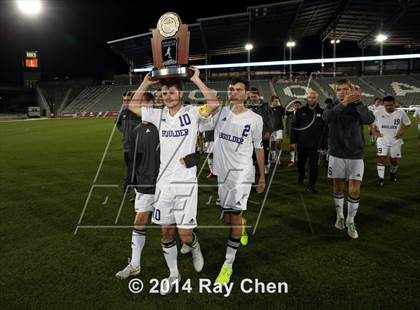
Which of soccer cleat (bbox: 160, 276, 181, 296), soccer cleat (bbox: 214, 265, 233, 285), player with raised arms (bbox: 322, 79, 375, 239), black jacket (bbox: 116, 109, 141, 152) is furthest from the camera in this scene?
black jacket (bbox: 116, 109, 141, 152)

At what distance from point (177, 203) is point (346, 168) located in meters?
2.90

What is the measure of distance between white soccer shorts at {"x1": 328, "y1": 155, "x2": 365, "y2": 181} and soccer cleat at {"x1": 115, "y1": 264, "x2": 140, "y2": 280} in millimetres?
3253

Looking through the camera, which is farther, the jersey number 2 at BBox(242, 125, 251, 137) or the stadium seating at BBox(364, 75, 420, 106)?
the stadium seating at BBox(364, 75, 420, 106)

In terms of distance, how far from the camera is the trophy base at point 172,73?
301 cm

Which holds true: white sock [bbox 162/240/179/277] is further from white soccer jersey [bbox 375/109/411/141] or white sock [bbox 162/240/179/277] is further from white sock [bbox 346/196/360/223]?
white soccer jersey [bbox 375/109/411/141]

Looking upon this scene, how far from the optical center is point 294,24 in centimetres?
3019

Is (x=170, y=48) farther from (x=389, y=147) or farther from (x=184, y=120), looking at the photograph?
(x=389, y=147)

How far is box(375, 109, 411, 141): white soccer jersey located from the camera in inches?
295

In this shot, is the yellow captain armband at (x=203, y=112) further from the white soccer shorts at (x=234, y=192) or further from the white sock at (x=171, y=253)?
the white sock at (x=171, y=253)

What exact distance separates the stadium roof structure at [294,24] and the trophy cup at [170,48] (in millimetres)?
20968

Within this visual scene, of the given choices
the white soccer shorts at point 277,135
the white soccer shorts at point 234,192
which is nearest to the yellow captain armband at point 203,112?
the white soccer shorts at point 234,192

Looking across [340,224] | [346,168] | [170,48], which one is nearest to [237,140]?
[170,48]

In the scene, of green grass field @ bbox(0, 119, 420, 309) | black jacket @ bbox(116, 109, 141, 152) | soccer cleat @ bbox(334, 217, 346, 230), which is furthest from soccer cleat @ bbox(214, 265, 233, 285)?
black jacket @ bbox(116, 109, 141, 152)

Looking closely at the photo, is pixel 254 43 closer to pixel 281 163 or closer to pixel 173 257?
pixel 281 163
